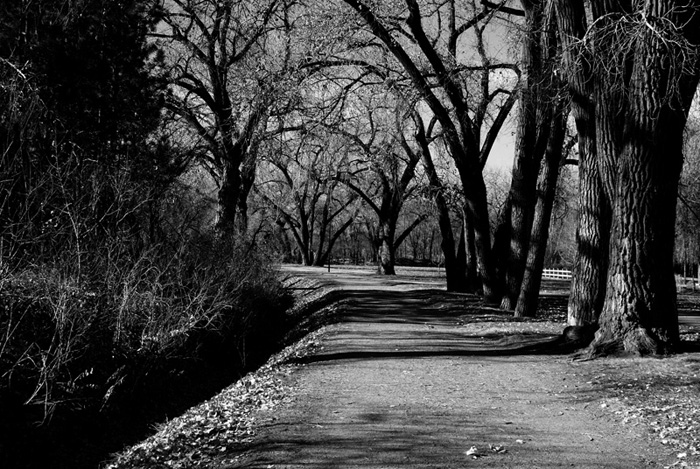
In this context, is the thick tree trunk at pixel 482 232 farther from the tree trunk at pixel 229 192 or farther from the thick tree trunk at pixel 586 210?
the tree trunk at pixel 229 192

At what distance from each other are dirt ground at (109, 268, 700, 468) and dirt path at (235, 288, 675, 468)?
0.05 ft

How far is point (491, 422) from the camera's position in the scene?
285 inches

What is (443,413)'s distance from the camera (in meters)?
7.57

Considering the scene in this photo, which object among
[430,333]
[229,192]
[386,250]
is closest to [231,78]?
[229,192]

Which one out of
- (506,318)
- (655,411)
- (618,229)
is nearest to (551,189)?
(506,318)

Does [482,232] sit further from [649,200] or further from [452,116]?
[649,200]

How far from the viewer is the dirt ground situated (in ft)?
20.1

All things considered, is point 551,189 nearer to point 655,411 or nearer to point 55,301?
point 655,411

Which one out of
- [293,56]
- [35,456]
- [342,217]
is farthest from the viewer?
[342,217]

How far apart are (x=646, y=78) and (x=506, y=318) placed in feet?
23.8

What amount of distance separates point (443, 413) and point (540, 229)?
31.3 feet

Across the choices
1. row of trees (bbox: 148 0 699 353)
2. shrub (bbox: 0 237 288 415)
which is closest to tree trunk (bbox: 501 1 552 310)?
row of trees (bbox: 148 0 699 353)

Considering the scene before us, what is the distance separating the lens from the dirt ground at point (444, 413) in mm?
6137

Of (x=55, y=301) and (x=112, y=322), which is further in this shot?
(x=112, y=322)
